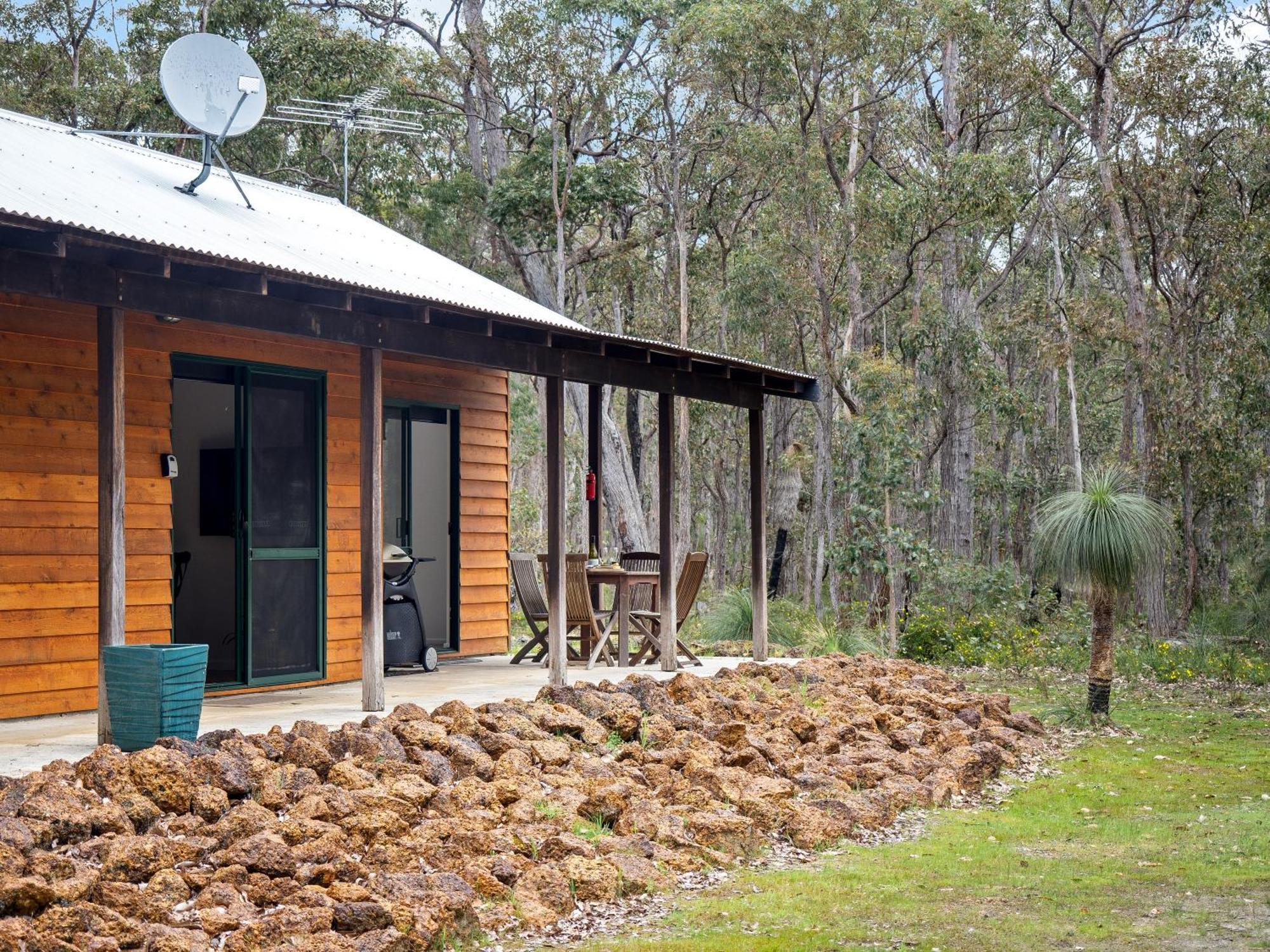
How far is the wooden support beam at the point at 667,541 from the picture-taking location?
390 inches

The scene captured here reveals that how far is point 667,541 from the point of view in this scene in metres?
9.93

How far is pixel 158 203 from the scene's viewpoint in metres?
7.75

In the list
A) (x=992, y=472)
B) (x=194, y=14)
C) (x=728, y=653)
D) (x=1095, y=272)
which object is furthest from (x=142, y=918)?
(x=1095, y=272)

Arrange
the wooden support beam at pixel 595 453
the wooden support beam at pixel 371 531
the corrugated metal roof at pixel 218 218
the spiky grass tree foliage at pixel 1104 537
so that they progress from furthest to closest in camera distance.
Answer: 1. the wooden support beam at pixel 595 453
2. the spiky grass tree foliage at pixel 1104 537
3. the wooden support beam at pixel 371 531
4. the corrugated metal roof at pixel 218 218

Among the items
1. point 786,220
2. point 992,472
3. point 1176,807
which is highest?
point 786,220

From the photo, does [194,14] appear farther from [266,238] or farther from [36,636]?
[36,636]

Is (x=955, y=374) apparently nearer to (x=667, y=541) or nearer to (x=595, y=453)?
(x=595, y=453)

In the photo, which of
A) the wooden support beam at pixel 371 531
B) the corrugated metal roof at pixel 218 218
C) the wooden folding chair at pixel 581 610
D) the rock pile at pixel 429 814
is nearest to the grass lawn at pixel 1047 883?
the rock pile at pixel 429 814

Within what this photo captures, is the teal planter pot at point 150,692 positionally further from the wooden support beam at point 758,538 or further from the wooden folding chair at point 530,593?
the wooden support beam at point 758,538

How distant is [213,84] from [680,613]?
17.3 ft

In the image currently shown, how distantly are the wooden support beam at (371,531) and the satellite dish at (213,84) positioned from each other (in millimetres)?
A: 2102

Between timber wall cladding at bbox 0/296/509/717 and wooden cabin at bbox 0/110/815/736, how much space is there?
0.01 meters

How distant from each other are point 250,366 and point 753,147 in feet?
41.6

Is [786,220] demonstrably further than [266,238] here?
Yes
